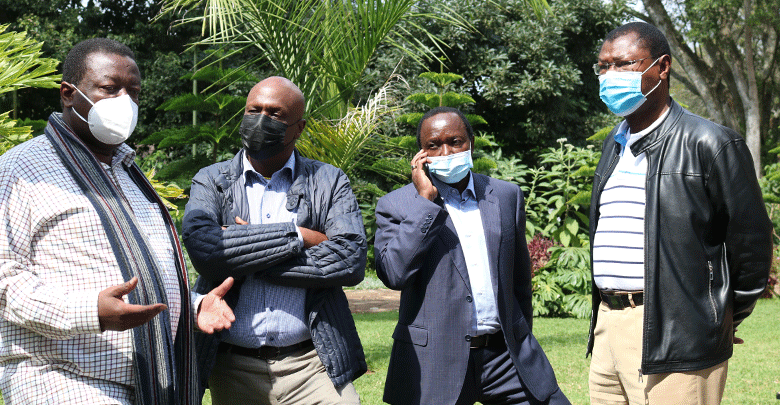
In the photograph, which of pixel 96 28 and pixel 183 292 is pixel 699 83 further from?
pixel 183 292

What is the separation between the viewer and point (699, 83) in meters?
20.3

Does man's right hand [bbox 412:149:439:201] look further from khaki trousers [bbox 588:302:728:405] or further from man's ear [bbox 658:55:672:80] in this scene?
man's ear [bbox 658:55:672:80]

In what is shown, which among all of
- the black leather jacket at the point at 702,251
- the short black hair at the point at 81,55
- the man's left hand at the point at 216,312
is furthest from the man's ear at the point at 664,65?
the short black hair at the point at 81,55

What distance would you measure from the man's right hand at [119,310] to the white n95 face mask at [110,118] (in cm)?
63

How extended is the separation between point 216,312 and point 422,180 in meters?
1.21

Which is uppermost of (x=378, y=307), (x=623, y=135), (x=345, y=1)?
(x=345, y=1)

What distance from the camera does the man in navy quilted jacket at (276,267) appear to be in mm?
2846

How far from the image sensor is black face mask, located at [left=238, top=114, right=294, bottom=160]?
10.0 feet

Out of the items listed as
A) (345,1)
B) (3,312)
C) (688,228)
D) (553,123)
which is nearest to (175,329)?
(3,312)

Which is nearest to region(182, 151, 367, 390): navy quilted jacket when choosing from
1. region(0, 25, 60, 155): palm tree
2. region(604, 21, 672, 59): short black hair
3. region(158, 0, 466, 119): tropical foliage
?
region(604, 21, 672, 59): short black hair

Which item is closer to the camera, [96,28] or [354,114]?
[354,114]

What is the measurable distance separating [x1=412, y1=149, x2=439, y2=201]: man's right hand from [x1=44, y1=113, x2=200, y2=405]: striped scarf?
1.35m

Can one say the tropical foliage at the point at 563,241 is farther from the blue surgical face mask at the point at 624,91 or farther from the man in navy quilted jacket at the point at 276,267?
the man in navy quilted jacket at the point at 276,267

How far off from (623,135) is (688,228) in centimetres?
66
